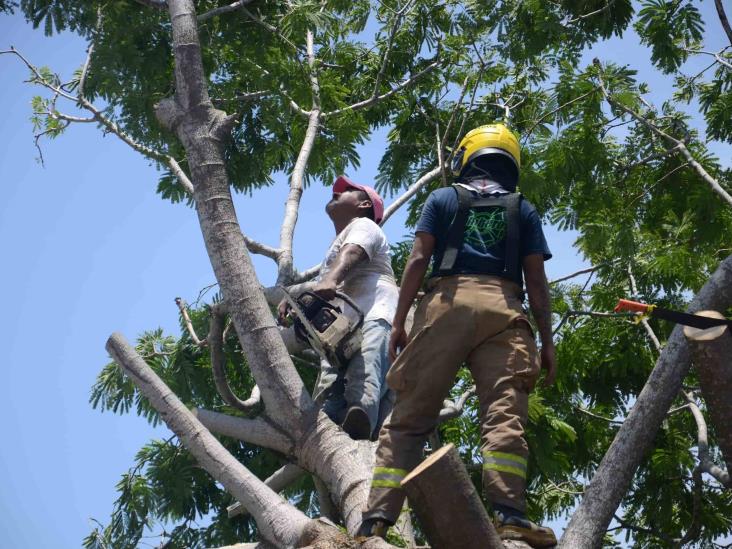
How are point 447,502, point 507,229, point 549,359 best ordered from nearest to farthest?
1. point 447,502
2. point 507,229
3. point 549,359

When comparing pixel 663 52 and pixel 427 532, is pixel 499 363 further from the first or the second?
pixel 663 52

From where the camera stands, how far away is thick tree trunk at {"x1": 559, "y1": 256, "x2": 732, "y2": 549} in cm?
414

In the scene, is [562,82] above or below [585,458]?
above

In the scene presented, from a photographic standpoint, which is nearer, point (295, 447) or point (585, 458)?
point (295, 447)

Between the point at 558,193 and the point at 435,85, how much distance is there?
1.83 m

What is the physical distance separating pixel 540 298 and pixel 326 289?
1.43m

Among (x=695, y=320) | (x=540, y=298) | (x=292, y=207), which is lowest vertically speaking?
(x=695, y=320)

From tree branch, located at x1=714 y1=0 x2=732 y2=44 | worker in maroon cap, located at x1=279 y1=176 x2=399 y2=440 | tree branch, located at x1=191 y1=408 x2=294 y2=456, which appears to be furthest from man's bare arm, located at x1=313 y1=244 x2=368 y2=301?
tree branch, located at x1=714 y1=0 x2=732 y2=44

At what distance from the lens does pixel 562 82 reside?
9.40 metres

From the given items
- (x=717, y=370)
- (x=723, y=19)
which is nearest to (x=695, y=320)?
(x=717, y=370)

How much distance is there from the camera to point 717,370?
3559 mm

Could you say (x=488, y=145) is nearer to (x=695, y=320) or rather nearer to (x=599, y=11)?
(x=695, y=320)

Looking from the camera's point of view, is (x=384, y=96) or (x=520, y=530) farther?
(x=384, y=96)

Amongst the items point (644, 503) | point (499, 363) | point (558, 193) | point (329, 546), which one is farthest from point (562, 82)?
Answer: point (329, 546)
